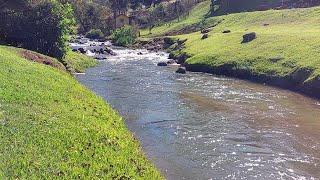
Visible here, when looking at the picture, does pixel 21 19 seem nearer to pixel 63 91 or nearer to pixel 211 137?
pixel 63 91

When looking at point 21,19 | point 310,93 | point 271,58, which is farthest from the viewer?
point 271,58

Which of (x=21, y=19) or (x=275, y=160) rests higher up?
(x=21, y=19)

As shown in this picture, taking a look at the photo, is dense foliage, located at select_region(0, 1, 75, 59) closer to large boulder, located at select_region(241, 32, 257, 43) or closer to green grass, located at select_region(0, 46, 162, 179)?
green grass, located at select_region(0, 46, 162, 179)

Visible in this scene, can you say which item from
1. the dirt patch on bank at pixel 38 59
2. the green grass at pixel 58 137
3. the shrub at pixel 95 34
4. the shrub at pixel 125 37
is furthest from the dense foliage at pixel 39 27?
the shrub at pixel 95 34

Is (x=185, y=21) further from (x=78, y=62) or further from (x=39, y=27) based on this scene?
(x=39, y=27)

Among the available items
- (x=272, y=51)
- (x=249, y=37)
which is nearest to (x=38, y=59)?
(x=272, y=51)

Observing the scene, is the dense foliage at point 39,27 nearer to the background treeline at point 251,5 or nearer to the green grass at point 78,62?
the green grass at point 78,62

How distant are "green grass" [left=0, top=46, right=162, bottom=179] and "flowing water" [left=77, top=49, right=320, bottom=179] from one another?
13.0ft

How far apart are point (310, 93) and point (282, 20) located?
4821cm

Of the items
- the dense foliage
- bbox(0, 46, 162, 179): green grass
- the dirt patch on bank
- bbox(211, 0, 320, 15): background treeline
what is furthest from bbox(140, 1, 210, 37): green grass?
bbox(0, 46, 162, 179): green grass

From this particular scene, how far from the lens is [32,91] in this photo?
33.1 meters

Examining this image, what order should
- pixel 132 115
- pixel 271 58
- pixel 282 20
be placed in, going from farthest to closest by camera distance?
pixel 282 20, pixel 271 58, pixel 132 115

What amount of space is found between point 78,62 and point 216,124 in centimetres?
3890

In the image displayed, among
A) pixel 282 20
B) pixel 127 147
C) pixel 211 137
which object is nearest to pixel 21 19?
pixel 211 137
